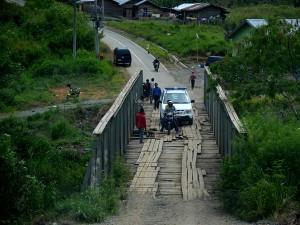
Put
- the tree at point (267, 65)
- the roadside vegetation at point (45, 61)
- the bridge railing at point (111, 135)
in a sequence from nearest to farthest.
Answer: the bridge railing at point (111, 135), the tree at point (267, 65), the roadside vegetation at point (45, 61)

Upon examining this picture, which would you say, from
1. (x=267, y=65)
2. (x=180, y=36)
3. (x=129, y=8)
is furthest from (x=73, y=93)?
(x=129, y=8)

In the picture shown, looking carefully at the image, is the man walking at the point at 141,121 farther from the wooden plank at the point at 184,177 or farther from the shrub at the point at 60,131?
the shrub at the point at 60,131

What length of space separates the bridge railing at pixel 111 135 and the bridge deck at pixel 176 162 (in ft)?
2.65

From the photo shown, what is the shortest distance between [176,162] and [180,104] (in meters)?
8.63

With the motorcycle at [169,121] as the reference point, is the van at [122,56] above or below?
above

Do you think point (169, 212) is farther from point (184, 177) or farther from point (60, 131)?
point (60, 131)

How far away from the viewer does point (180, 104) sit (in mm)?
33344

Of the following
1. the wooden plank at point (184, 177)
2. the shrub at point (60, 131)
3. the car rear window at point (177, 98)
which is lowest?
the wooden plank at point (184, 177)

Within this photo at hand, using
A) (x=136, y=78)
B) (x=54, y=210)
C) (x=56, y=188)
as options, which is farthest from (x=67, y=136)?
(x=54, y=210)

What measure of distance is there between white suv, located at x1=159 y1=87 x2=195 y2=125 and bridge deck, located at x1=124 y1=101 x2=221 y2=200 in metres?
0.47

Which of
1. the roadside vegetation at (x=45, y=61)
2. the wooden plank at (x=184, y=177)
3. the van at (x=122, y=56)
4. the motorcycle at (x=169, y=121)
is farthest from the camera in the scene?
the van at (x=122, y=56)

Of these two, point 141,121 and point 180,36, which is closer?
point 141,121

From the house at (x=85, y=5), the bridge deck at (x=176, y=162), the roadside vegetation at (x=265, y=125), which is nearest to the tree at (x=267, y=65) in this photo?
the roadside vegetation at (x=265, y=125)

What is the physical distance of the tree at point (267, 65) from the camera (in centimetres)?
2411
